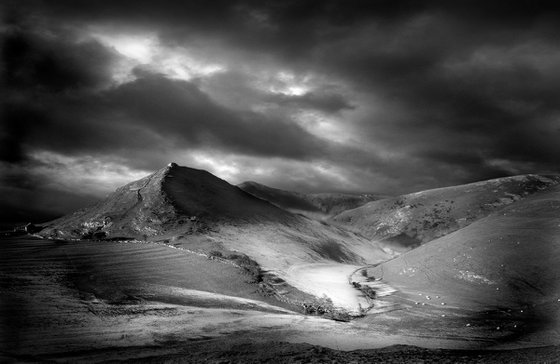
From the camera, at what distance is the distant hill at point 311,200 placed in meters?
165

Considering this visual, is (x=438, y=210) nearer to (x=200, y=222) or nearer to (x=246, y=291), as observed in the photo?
(x=200, y=222)

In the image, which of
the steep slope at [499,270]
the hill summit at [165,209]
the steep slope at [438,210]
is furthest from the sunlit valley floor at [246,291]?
the steep slope at [438,210]

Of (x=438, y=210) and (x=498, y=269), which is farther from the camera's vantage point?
(x=438, y=210)

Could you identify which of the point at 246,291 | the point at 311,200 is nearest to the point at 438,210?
the point at 246,291

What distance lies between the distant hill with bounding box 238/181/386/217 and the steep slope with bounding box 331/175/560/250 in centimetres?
5395

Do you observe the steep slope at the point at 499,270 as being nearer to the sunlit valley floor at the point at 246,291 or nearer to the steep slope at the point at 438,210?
the sunlit valley floor at the point at 246,291

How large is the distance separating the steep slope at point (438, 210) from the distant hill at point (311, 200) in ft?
177

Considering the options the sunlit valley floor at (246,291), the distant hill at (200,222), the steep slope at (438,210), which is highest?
the steep slope at (438,210)

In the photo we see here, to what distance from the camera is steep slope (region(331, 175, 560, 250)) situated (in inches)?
3482

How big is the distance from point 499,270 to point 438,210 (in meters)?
80.2

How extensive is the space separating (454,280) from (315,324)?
11.6m

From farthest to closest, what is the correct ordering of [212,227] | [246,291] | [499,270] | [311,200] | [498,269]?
[311,200] < [212,227] < [498,269] < [499,270] < [246,291]

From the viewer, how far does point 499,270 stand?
22.0m

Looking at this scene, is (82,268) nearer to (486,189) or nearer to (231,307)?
(231,307)
